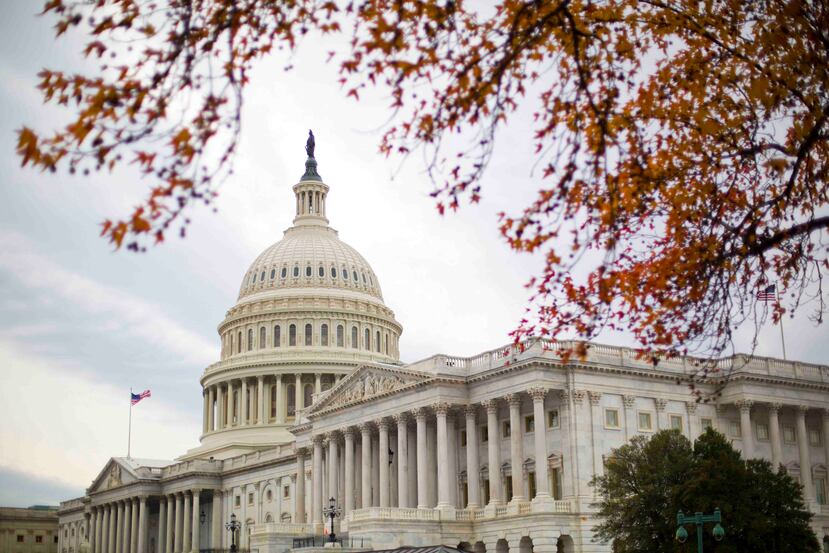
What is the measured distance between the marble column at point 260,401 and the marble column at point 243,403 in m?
1.53

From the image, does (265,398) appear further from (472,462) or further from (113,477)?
(472,462)

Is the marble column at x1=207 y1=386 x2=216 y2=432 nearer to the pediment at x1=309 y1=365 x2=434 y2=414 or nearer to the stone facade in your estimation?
the stone facade

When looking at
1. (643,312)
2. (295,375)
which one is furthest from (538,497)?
(295,375)

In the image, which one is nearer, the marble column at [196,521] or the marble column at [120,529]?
the marble column at [196,521]

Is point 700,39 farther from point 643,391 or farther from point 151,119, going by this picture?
point 643,391

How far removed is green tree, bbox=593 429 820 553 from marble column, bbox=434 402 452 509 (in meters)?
20.7

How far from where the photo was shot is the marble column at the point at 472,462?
83688 mm

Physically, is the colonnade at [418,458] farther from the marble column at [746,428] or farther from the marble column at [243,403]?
the marble column at [243,403]

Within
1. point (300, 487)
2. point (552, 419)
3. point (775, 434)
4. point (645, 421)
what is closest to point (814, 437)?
point (775, 434)

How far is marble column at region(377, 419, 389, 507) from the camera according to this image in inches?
3506

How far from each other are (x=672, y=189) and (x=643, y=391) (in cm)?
5951

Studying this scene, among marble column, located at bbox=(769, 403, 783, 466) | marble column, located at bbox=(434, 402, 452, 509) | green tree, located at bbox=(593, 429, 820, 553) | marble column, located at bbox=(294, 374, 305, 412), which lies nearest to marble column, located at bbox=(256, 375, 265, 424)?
marble column, located at bbox=(294, 374, 305, 412)

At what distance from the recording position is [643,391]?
83.1m

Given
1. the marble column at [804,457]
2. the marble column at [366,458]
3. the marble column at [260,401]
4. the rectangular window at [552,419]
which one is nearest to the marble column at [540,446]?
the rectangular window at [552,419]
